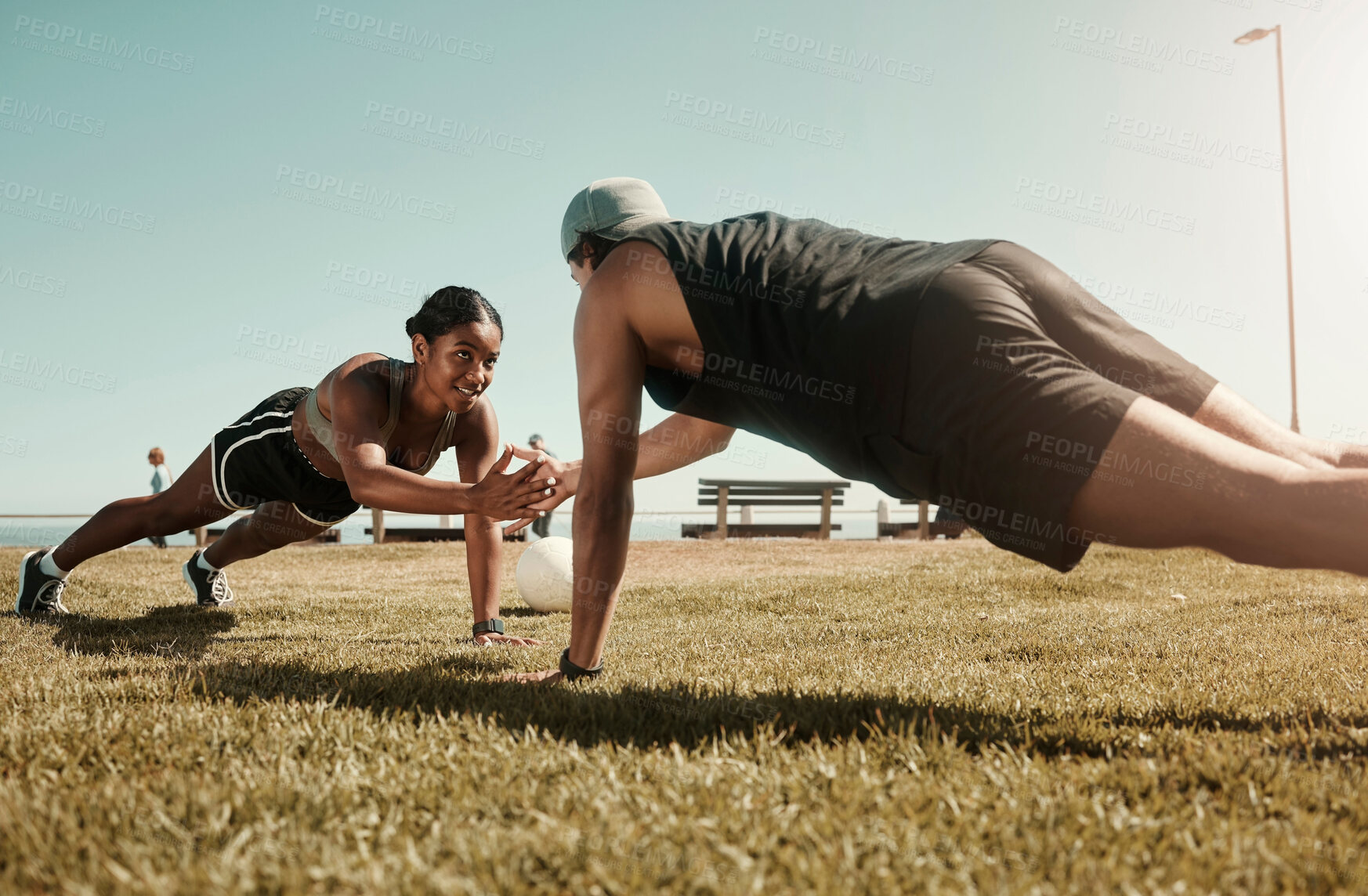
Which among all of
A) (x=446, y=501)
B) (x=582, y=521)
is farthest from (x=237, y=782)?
(x=446, y=501)

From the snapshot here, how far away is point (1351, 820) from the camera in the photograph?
5.22 feet

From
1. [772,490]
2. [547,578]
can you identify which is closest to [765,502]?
[772,490]

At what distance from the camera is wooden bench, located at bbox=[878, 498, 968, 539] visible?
19.0 metres

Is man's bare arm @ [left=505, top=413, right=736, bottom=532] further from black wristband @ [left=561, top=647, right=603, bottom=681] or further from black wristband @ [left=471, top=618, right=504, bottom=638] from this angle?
black wristband @ [left=471, top=618, right=504, bottom=638]

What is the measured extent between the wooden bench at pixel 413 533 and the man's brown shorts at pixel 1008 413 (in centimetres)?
1568

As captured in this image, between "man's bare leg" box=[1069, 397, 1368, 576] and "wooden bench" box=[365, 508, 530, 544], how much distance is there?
15981mm

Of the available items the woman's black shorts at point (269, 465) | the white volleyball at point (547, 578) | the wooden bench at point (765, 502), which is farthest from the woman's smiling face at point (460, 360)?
the wooden bench at point (765, 502)

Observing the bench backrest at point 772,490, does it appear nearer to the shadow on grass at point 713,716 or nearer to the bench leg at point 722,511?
the bench leg at point 722,511

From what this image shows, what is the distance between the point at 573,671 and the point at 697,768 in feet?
3.99

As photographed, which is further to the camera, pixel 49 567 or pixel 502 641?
pixel 49 567

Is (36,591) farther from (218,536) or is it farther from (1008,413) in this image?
(218,536)

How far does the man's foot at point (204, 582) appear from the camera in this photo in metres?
6.33

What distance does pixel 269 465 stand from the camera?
A: 200 inches

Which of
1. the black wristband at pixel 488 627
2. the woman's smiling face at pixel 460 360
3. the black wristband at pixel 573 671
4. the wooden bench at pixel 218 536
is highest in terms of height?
the woman's smiling face at pixel 460 360
